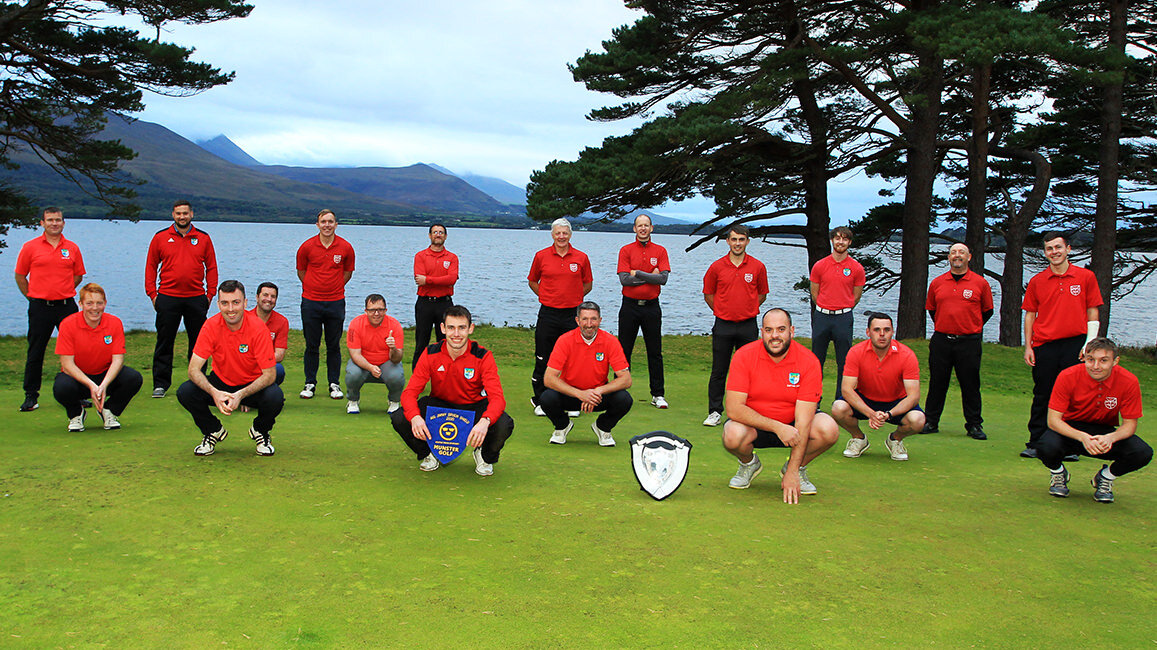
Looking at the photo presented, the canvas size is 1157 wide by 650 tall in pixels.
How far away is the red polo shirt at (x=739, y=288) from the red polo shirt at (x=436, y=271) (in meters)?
2.88

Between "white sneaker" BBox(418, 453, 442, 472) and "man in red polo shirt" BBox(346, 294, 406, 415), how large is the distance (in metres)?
2.59

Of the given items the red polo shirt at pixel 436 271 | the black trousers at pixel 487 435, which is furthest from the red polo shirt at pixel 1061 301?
the red polo shirt at pixel 436 271

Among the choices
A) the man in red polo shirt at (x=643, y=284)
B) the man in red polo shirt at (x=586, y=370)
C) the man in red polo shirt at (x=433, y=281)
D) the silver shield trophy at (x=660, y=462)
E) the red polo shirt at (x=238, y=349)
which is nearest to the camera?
the silver shield trophy at (x=660, y=462)

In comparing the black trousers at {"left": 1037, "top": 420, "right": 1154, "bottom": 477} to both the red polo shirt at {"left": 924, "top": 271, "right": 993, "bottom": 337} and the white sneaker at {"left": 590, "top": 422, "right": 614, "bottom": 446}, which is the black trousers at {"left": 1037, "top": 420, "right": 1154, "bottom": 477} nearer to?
the red polo shirt at {"left": 924, "top": 271, "right": 993, "bottom": 337}

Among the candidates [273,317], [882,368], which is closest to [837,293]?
[882,368]

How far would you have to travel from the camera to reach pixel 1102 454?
5727 mm

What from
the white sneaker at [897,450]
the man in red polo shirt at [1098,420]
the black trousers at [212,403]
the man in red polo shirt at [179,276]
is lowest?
the white sneaker at [897,450]

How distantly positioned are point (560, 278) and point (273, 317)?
10.0 ft

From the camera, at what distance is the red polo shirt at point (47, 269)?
8.33 m

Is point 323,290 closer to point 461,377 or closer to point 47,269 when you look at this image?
point 47,269

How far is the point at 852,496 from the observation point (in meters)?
5.83

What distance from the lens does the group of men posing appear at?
5.77m

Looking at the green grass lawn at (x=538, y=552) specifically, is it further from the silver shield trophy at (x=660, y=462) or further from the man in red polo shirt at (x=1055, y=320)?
the man in red polo shirt at (x=1055, y=320)

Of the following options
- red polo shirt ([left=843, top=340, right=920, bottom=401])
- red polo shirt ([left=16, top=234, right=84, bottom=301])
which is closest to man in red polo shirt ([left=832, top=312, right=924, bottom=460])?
red polo shirt ([left=843, top=340, right=920, bottom=401])
